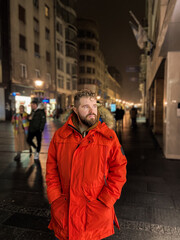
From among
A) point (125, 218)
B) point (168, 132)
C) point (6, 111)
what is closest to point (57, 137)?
point (125, 218)

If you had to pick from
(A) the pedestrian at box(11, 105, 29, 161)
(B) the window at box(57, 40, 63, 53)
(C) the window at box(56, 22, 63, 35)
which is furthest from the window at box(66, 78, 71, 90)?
(A) the pedestrian at box(11, 105, 29, 161)

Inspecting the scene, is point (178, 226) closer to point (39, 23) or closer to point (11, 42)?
point (11, 42)

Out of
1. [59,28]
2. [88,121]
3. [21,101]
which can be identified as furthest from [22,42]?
[88,121]

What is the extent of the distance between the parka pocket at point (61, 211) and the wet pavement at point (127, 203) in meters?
1.34

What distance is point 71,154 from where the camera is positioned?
1.84 meters

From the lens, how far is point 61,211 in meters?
1.82

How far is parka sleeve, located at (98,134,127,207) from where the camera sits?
1.79 metres

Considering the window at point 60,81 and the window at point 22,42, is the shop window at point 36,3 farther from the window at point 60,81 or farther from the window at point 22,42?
the window at point 60,81

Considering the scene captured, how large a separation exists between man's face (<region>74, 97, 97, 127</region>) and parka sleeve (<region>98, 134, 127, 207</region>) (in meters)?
0.29

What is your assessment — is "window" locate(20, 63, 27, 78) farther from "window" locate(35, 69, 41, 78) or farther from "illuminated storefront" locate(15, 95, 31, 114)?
"illuminated storefront" locate(15, 95, 31, 114)

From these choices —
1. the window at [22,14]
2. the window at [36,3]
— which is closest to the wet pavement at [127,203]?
the window at [22,14]

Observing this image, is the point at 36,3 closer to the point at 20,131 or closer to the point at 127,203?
the point at 20,131

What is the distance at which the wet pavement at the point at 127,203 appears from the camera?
2959 millimetres

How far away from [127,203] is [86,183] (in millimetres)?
2396
